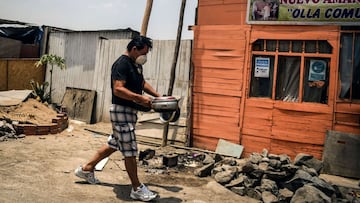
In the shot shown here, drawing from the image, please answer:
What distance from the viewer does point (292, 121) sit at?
20.6 ft

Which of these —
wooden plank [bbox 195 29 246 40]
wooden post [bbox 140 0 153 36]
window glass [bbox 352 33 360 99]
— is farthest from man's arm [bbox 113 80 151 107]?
wooden post [bbox 140 0 153 36]

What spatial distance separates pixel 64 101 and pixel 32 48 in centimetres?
373

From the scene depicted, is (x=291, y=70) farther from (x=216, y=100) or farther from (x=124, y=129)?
(x=124, y=129)

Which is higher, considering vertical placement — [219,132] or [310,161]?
[219,132]

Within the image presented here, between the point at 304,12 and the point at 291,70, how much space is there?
42.5 inches

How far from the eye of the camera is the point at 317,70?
6.11 m

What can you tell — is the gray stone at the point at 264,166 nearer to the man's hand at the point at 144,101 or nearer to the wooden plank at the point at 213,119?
the wooden plank at the point at 213,119

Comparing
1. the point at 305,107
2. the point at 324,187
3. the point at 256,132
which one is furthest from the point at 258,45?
the point at 324,187

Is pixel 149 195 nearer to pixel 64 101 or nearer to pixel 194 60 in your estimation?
pixel 194 60

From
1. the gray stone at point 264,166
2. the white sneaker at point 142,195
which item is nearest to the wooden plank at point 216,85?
the gray stone at point 264,166

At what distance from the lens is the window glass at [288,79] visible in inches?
249

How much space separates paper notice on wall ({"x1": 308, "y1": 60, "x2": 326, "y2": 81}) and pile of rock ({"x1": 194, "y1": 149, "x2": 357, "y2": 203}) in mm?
1671

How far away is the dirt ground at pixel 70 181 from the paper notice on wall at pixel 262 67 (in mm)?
2436

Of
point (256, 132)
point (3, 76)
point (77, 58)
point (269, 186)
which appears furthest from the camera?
point (3, 76)
